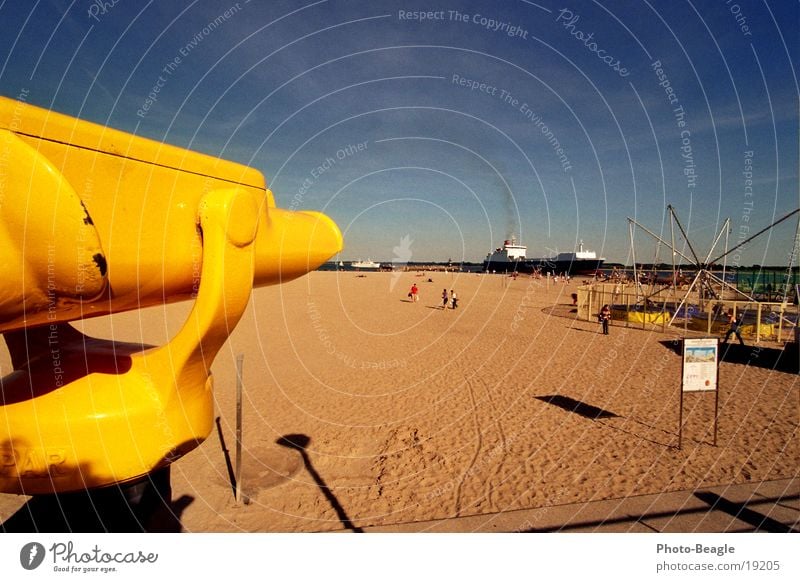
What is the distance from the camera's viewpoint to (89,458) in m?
1.49

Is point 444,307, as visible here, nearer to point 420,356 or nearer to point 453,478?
point 420,356

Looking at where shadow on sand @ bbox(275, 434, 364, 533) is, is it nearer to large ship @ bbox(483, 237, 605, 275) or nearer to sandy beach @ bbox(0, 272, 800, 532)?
sandy beach @ bbox(0, 272, 800, 532)

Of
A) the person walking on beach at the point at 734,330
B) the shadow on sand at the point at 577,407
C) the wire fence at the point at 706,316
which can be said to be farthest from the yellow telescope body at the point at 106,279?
the wire fence at the point at 706,316

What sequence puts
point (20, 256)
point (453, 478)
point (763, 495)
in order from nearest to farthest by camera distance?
point (20, 256), point (763, 495), point (453, 478)

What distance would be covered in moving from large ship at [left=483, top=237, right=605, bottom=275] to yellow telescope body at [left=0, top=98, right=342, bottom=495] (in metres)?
81.4

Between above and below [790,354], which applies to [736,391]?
below

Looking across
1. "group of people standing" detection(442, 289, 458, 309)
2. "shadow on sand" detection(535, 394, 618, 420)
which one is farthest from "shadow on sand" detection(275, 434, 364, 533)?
"group of people standing" detection(442, 289, 458, 309)

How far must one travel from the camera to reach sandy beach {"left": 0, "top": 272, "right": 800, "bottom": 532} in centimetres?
499

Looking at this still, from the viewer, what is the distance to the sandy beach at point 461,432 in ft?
16.4

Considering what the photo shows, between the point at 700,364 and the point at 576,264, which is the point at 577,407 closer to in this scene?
the point at 700,364

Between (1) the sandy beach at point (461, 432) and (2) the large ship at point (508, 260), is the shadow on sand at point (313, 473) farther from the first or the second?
(2) the large ship at point (508, 260)

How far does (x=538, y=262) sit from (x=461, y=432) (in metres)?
94.6
